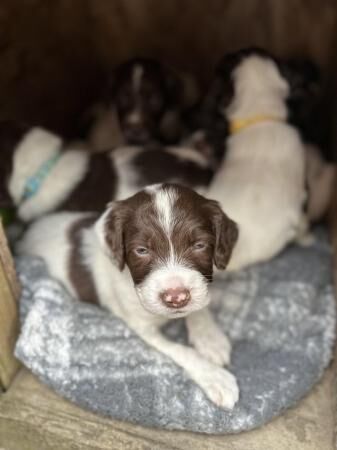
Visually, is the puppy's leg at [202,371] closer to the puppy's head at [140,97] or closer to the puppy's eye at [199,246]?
the puppy's eye at [199,246]

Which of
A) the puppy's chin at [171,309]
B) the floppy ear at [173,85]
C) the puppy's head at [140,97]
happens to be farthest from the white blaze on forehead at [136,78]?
the puppy's chin at [171,309]

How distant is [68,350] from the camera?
3.18 m

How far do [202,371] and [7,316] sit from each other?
1.06m

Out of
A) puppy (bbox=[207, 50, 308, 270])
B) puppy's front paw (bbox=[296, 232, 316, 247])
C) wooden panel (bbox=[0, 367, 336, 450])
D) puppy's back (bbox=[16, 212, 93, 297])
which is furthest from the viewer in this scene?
puppy's front paw (bbox=[296, 232, 316, 247])

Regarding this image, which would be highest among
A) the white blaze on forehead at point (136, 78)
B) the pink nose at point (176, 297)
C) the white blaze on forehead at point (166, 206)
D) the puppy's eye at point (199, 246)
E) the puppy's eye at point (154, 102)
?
the white blaze on forehead at point (166, 206)

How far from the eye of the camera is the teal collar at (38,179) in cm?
403

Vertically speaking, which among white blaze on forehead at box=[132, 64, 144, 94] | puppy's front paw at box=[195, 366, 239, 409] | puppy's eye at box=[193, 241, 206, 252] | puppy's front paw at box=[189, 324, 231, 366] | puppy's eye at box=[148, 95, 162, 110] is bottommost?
puppy's front paw at box=[189, 324, 231, 366]

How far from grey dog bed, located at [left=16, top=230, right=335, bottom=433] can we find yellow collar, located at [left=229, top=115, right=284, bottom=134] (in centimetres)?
110

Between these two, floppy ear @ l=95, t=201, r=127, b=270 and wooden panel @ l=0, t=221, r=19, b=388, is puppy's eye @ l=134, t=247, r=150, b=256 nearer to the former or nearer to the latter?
floppy ear @ l=95, t=201, r=127, b=270

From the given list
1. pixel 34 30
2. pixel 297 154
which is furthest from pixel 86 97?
pixel 297 154

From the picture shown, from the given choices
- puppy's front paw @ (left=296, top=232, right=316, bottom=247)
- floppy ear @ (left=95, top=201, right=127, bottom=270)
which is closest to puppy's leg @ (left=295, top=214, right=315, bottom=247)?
puppy's front paw @ (left=296, top=232, right=316, bottom=247)

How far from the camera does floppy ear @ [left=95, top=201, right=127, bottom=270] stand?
2924 millimetres

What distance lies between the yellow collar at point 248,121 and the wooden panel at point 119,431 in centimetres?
181

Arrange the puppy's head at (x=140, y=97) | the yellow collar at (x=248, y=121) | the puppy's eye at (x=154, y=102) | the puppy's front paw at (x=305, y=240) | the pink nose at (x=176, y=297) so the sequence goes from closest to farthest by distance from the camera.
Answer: the pink nose at (x=176, y=297) → the yellow collar at (x=248, y=121) → the puppy's front paw at (x=305, y=240) → the puppy's head at (x=140, y=97) → the puppy's eye at (x=154, y=102)
